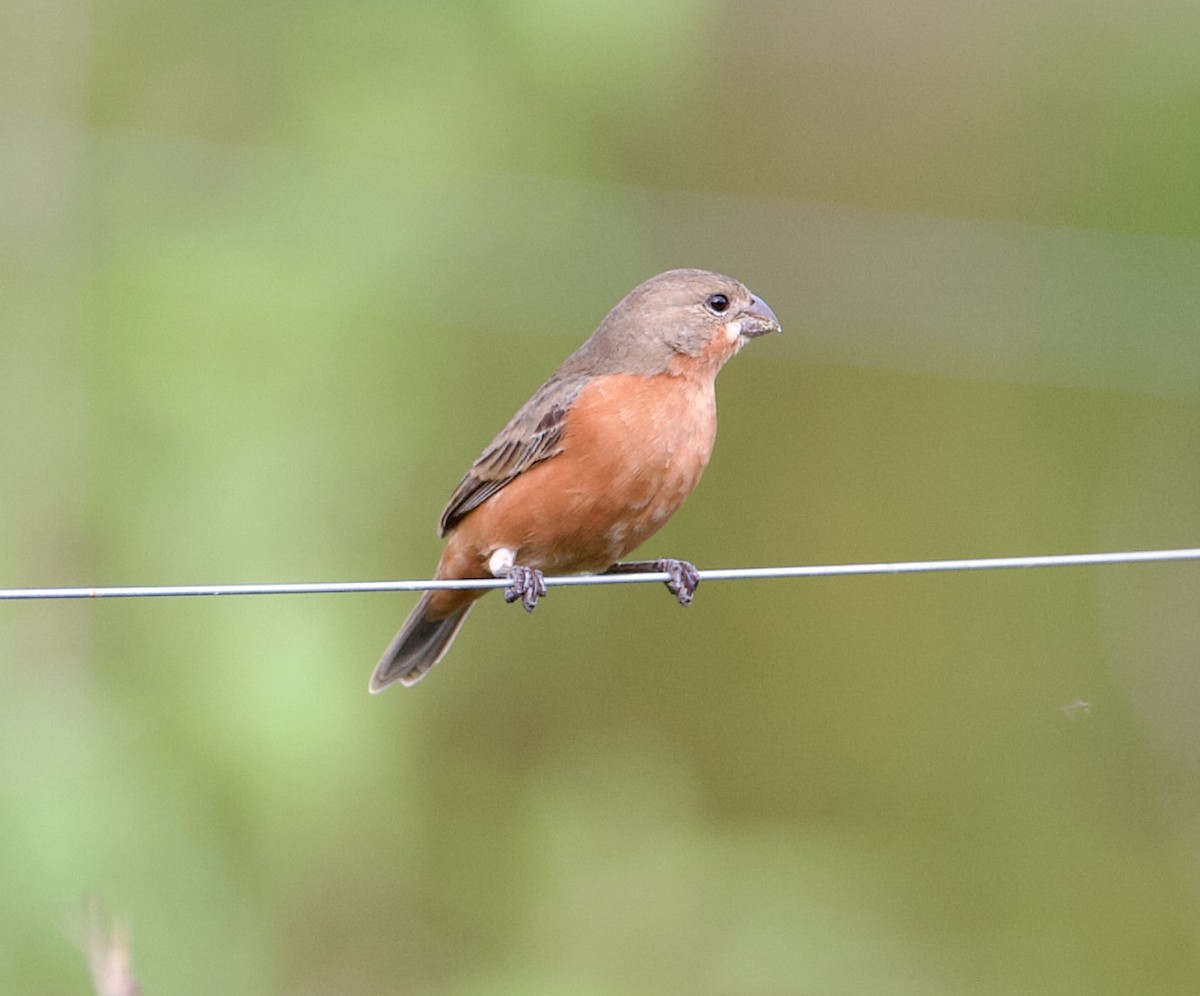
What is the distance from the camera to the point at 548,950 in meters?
5.92

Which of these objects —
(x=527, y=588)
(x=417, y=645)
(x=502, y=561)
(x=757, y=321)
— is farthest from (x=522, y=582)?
(x=757, y=321)

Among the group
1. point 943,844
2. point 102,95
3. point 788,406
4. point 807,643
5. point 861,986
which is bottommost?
point 861,986

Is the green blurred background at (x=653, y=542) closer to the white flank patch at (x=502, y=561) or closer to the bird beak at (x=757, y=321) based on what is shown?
the white flank patch at (x=502, y=561)

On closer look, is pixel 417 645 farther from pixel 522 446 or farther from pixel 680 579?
pixel 680 579

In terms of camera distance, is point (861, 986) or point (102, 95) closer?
point (861, 986)

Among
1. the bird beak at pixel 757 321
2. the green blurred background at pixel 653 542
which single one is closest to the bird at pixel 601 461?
the bird beak at pixel 757 321

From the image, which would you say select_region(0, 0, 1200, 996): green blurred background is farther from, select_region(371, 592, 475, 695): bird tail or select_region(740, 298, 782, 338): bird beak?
select_region(740, 298, 782, 338): bird beak

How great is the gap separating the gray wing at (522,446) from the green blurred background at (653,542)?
1.38 feet

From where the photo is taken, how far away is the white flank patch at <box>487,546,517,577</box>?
6066mm

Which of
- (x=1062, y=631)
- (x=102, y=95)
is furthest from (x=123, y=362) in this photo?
(x=1062, y=631)

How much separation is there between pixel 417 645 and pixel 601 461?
1130mm

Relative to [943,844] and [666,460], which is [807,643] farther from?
[666,460]

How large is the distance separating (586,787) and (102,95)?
3331 mm

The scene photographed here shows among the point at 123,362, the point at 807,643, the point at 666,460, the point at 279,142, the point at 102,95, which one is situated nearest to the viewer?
the point at 666,460
